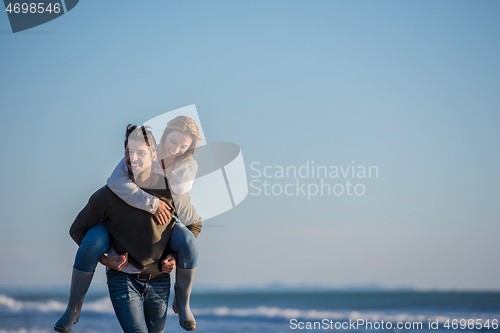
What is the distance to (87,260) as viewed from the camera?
2.46 m

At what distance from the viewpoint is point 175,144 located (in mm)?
Result: 2725

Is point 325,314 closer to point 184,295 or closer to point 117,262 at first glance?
point 184,295

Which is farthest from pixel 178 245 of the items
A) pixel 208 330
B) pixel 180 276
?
pixel 208 330

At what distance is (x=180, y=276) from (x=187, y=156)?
2.40 ft

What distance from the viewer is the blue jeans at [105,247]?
2443mm

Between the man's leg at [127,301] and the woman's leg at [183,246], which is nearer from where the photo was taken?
the man's leg at [127,301]

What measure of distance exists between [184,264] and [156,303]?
280 millimetres

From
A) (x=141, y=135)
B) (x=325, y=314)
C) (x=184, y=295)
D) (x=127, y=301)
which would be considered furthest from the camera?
(x=325, y=314)

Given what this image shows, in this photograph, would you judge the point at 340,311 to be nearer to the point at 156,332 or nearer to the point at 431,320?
the point at 431,320

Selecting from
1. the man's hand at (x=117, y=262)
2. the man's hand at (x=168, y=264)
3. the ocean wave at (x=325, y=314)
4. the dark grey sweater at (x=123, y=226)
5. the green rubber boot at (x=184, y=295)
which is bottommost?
the ocean wave at (x=325, y=314)

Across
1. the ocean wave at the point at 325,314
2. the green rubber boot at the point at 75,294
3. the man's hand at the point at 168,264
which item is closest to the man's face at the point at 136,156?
the man's hand at the point at 168,264

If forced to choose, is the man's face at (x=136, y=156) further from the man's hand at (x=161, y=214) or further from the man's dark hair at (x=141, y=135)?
the man's hand at (x=161, y=214)

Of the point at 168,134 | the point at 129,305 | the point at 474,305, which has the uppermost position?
the point at 168,134

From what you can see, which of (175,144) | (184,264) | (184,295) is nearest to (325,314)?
(184,295)
